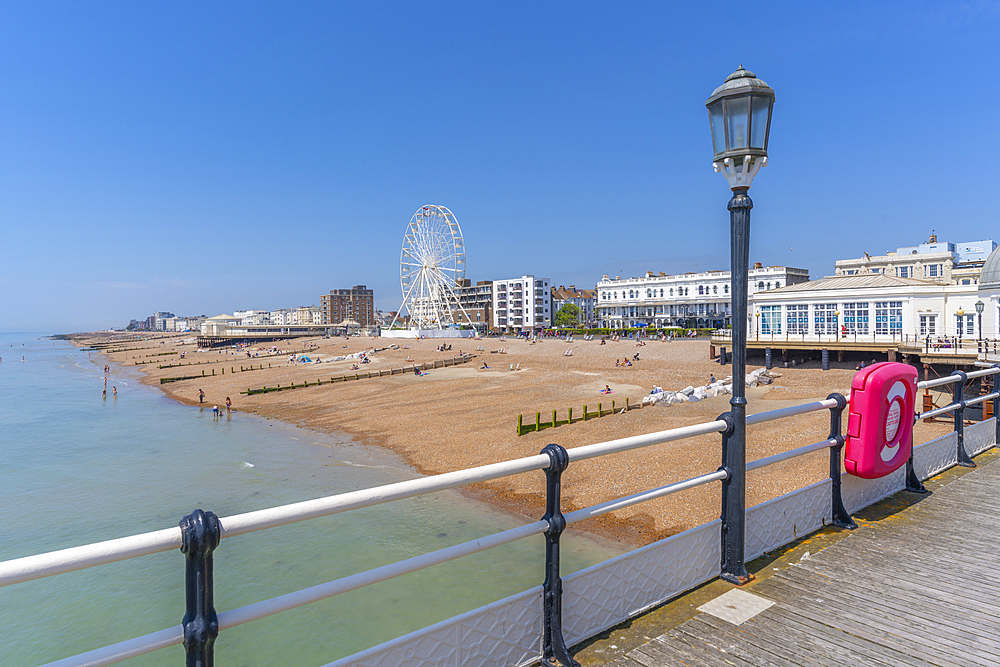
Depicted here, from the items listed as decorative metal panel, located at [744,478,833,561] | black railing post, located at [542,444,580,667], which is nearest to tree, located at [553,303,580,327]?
decorative metal panel, located at [744,478,833,561]

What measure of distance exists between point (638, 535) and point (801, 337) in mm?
29755

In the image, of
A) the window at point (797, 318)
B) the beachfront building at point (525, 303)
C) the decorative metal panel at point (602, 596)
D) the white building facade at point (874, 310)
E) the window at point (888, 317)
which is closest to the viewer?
the decorative metal panel at point (602, 596)

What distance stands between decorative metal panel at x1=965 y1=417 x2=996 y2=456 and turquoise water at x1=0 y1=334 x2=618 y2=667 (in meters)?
7.17

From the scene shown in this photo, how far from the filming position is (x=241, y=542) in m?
14.6

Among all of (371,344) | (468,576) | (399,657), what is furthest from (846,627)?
(371,344)

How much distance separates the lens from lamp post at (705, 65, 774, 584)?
12.0 ft

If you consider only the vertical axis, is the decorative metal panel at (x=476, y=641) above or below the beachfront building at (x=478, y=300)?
below

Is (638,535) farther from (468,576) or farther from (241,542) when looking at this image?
(241,542)

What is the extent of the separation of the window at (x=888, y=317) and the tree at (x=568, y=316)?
77653mm

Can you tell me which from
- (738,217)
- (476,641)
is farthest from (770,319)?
(476,641)

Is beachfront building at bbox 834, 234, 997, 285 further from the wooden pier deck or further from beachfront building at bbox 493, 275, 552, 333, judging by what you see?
the wooden pier deck

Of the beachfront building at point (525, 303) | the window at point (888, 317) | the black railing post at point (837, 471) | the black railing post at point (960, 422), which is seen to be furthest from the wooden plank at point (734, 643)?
the beachfront building at point (525, 303)

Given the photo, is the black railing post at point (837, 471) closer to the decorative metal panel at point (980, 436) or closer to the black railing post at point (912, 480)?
the black railing post at point (912, 480)

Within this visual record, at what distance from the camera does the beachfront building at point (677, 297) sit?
80.4 m
